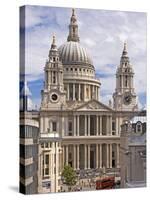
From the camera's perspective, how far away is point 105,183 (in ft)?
31.4

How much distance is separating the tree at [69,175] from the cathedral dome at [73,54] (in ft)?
5.00

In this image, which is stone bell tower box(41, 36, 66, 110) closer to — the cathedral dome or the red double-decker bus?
the cathedral dome

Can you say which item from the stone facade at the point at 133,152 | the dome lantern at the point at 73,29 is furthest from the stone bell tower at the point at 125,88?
the dome lantern at the point at 73,29

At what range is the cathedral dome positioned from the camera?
9203 mm

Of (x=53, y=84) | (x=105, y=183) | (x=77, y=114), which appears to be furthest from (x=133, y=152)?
(x=53, y=84)

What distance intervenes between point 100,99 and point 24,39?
58.7 inches

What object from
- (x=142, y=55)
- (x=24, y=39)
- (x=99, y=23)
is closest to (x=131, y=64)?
(x=142, y=55)

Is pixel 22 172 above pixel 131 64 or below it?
below

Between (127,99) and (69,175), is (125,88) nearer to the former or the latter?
(127,99)

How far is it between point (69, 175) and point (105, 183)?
1.96ft

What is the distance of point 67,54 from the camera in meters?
9.36

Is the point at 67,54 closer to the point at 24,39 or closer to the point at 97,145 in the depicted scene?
the point at 24,39

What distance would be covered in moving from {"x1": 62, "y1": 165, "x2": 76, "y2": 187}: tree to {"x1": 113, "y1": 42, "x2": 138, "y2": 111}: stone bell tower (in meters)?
1.16

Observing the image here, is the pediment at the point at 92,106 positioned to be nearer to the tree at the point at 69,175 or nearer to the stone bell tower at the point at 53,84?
the stone bell tower at the point at 53,84
